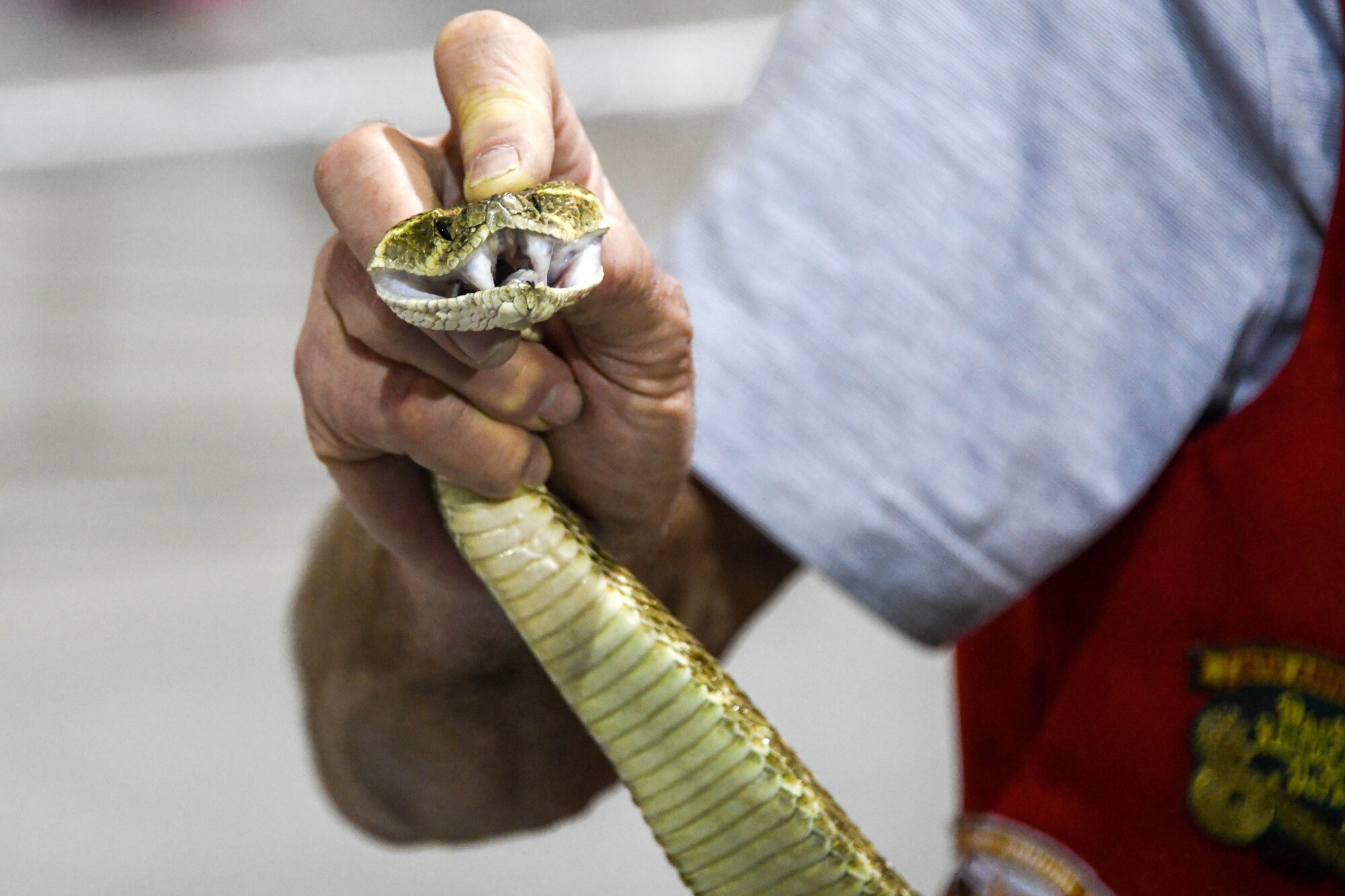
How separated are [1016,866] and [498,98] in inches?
17.6

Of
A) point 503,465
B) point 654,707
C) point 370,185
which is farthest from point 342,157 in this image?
point 654,707

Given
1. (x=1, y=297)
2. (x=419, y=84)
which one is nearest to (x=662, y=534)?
(x=419, y=84)

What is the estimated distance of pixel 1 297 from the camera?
2.11 m

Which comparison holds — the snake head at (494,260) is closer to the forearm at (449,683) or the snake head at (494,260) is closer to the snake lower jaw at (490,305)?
the snake lower jaw at (490,305)

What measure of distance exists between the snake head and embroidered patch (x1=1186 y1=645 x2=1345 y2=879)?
38cm

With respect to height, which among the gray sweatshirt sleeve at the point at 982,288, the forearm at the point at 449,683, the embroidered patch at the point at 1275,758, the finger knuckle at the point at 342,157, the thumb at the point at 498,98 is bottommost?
the forearm at the point at 449,683

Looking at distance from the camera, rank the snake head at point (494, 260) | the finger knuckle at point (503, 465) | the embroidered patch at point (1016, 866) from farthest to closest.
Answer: the embroidered patch at point (1016, 866) → the finger knuckle at point (503, 465) → the snake head at point (494, 260)

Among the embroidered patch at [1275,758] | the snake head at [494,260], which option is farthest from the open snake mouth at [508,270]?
the embroidered patch at [1275,758]

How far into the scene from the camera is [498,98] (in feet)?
1.52

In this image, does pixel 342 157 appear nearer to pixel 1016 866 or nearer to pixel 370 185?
pixel 370 185

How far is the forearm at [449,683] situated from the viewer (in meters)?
0.74

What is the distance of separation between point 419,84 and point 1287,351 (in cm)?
101

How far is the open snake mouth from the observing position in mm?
395

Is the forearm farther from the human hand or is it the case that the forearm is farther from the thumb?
the thumb
